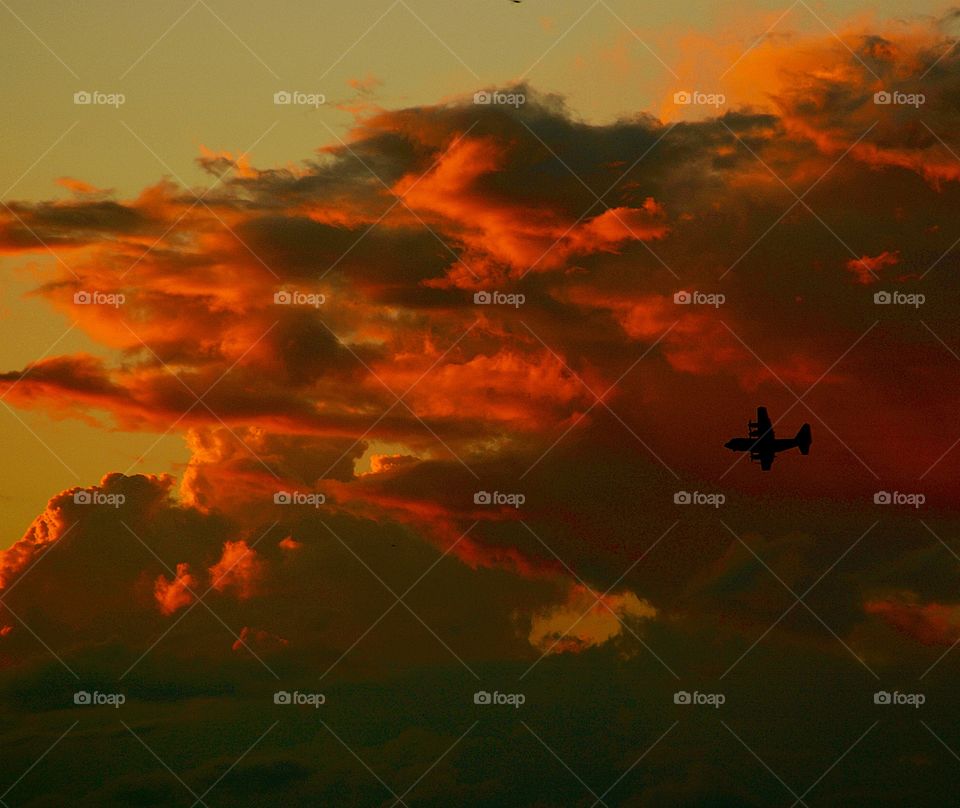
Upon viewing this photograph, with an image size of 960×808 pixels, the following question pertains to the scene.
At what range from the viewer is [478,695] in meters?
102

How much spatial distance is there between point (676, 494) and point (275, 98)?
18777 millimetres

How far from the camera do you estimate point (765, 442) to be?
104 metres

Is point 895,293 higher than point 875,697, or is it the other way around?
point 895,293

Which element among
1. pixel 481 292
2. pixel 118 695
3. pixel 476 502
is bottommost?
pixel 118 695

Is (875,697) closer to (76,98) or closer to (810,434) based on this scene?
(810,434)

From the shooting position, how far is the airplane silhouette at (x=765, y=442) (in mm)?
102938

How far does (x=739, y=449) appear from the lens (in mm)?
102938

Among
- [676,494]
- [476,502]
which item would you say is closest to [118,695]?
[476,502]

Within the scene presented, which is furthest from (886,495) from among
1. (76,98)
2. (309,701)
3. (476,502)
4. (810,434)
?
(76,98)

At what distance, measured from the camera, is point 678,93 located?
332 feet

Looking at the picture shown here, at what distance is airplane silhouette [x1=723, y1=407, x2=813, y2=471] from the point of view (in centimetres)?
10294

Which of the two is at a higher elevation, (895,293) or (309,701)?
(895,293)

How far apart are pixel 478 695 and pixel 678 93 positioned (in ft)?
69.2

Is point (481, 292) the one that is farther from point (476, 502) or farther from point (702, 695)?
point (702, 695)
